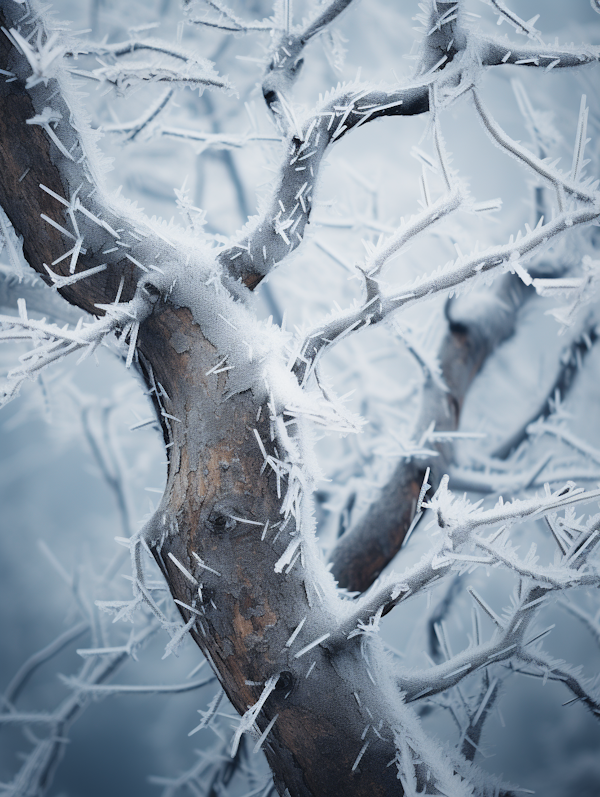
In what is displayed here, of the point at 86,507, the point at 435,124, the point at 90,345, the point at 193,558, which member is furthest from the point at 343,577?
the point at 86,507

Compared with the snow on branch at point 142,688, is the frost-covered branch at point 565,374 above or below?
above

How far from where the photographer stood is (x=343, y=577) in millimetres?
1246

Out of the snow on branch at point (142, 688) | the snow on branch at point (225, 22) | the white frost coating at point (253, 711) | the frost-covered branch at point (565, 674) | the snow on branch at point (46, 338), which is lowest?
the snow on branch at point (142, 688)

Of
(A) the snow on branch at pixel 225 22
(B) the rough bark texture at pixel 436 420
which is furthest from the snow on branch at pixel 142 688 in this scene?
(A) the snow on branch at pixel 225 22

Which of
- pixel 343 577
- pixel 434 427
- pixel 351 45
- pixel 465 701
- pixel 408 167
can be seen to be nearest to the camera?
pixel 465 701

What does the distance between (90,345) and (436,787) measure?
2.39 ft

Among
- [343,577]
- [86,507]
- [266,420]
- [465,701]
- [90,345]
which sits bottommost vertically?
[86,507]

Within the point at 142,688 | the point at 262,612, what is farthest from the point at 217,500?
the point at 142,688

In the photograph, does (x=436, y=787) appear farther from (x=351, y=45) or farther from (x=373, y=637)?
(x=351, y=45)

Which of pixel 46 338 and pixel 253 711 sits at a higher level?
pixel 46 338

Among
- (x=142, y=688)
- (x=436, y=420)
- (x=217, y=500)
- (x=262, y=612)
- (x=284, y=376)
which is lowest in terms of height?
(x=142, y=688)

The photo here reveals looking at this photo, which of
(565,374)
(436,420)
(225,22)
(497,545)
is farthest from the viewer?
(565,374)

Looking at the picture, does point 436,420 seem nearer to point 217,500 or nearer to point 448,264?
point 448,264

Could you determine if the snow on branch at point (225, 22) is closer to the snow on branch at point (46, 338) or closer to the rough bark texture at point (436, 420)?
the snow on branch at point (46, 338)
